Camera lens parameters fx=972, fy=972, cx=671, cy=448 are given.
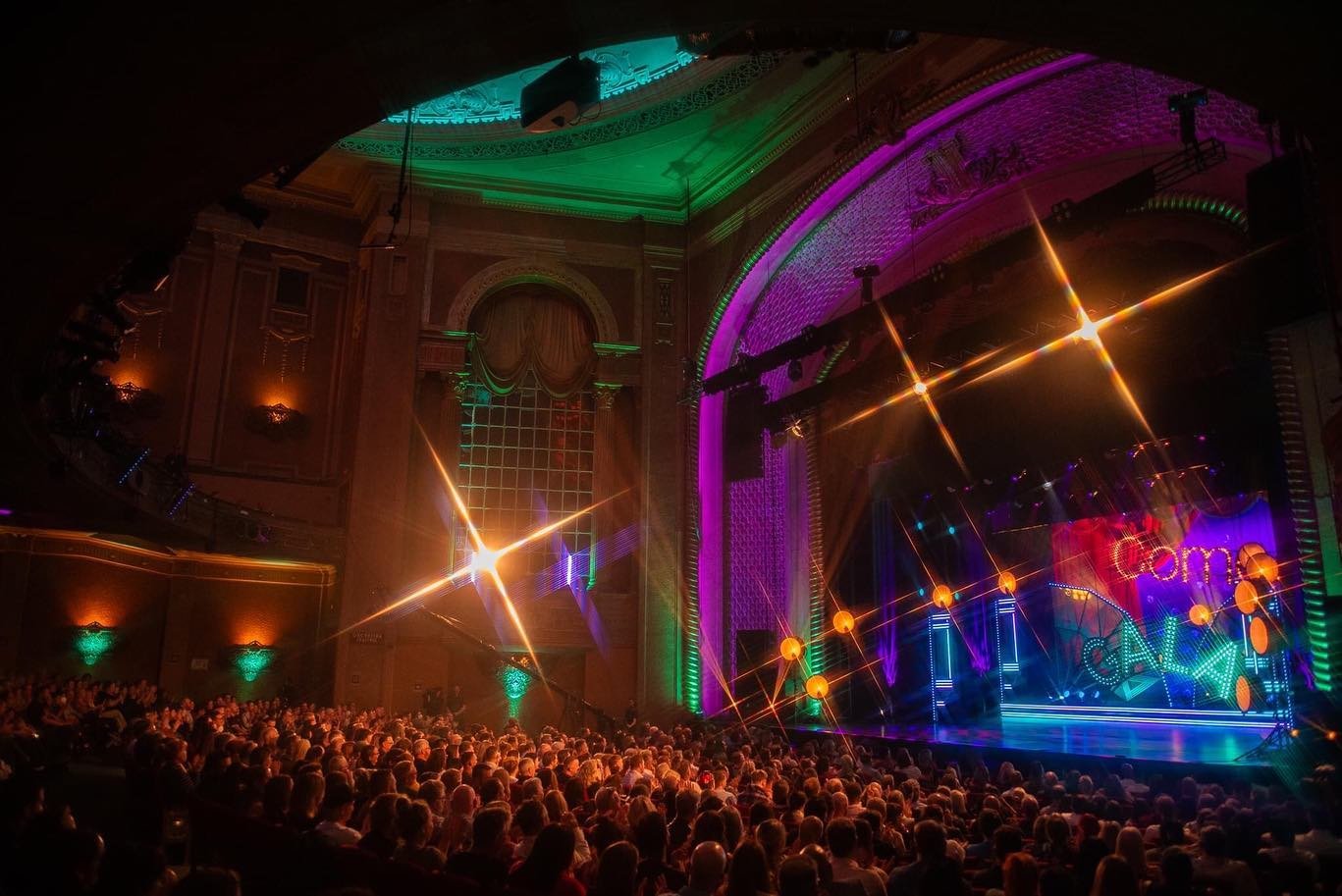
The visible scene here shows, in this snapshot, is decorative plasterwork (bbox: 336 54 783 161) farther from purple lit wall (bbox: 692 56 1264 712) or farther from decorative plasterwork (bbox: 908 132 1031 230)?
decorative plasterwork (bbox: 908 132 1031 230)

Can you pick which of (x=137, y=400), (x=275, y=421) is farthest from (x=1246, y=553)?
(x=137, y=400)

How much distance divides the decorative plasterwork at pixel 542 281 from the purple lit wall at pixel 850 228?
8.60 ft

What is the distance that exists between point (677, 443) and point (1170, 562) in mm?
9890

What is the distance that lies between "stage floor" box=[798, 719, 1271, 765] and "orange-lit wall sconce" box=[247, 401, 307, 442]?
41.9ft

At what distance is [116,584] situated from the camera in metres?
18.7

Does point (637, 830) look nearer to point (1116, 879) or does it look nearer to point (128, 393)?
point (1116, 879)

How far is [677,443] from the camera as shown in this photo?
2103 cm

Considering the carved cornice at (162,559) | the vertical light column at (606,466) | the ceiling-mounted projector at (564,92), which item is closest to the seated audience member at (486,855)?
the ceiling-mounted projector at (564,92)

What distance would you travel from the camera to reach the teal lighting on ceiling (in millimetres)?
18062

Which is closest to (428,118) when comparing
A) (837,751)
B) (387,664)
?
(387,664)

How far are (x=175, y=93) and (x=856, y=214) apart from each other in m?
15.2

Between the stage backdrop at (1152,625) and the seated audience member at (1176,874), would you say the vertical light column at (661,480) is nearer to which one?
the stage backdrop at (1152,625)

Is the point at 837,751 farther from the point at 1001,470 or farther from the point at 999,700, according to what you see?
the point at 999,700

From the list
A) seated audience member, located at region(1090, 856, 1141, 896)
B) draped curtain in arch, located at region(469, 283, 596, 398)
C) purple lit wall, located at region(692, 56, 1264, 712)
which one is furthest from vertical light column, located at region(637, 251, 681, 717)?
seated audience member, located at region(1090, 856, 1141, 896)
